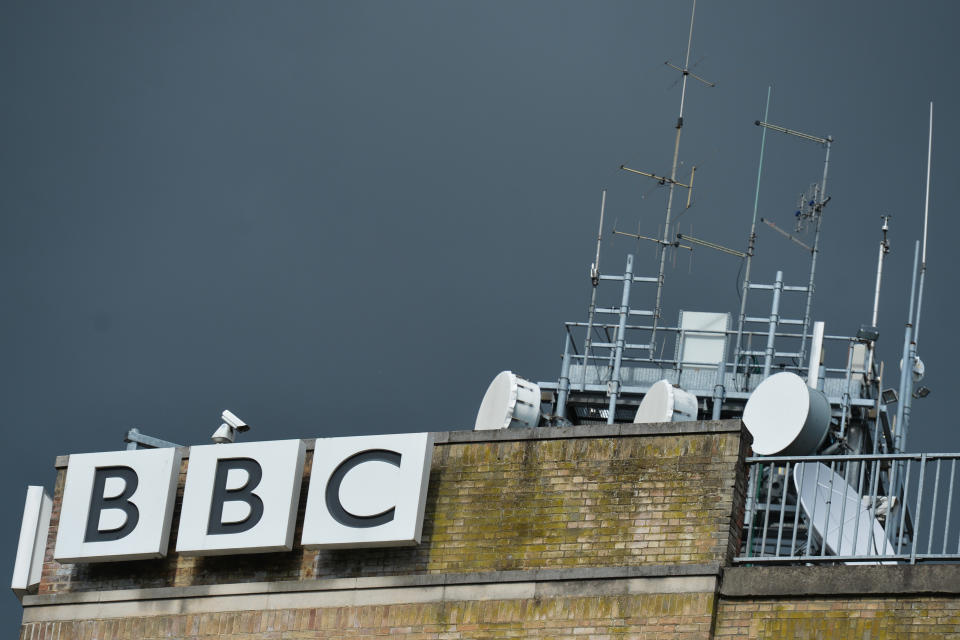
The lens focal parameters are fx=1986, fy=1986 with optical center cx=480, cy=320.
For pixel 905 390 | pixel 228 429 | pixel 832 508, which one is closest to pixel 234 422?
pixel 228 429

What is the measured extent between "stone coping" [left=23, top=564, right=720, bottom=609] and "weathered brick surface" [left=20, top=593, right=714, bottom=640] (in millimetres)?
242

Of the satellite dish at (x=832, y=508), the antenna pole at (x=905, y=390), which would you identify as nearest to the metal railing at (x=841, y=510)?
the satellite dish at (x=832, y=508)

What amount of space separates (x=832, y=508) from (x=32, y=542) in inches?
399

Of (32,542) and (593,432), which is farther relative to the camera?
Answer: (32,542)

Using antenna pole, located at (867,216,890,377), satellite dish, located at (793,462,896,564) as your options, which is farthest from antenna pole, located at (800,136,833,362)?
satellite dish, located at (793,462,896,564)

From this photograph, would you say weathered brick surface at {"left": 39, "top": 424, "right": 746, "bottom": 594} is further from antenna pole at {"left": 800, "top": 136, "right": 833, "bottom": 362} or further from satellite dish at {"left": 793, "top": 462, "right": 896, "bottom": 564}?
antenna pole at {"left": 800, "top": 136, "right": 833, "bottom": 362}

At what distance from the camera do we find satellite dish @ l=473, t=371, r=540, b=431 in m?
29.8

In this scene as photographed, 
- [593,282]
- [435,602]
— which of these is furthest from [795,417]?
[593,282]

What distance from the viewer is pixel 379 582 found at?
23.2 m

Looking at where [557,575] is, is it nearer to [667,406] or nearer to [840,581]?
[840,581]

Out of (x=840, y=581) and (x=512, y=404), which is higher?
(x=512, y=404)

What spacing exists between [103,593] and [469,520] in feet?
16.2

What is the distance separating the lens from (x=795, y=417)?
26.5m

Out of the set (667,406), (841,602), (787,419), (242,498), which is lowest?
(841,602)
